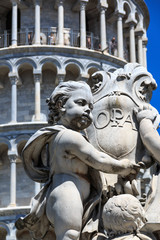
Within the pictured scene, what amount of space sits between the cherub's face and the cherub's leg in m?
0.45

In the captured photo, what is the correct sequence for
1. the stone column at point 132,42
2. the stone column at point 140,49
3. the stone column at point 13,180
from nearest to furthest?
the stone column at point 13,180, the stone column at point 132,42, the stone column at point 140,49

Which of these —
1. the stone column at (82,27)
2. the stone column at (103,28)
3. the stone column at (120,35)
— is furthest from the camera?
the stone column at (120,35)

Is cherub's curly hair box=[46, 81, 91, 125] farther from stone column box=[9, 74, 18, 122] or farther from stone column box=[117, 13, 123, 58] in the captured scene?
stone column box=[117, 13, 123, 58]

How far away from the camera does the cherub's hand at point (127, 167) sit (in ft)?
17.3

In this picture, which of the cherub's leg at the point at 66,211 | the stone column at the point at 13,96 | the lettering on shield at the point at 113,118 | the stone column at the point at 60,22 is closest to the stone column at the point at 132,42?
the stone column at the point at 60,22

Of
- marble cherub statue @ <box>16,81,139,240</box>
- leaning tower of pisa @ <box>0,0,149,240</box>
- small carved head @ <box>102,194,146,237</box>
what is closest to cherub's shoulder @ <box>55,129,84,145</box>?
marble cherub statue @ <box>16,81,139,240</box>

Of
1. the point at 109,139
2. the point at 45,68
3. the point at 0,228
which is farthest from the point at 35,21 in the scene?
the point at 109,139

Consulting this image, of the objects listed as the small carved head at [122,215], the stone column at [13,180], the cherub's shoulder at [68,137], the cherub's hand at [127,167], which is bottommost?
the small carved head at [122,215]

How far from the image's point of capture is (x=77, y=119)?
543 cm

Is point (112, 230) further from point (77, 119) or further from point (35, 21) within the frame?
point (35, 21)

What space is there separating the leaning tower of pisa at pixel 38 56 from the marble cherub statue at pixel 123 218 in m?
31.9

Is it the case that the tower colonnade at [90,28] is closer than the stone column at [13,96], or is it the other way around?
the stone column at [13,96]

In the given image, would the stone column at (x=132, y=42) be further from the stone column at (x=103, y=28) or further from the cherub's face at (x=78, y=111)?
the cherub's face at (x=78, y=111)

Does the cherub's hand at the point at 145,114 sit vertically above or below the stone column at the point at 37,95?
below
